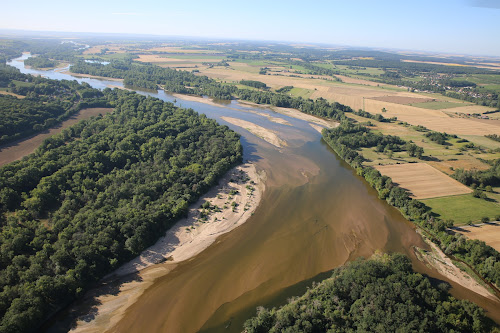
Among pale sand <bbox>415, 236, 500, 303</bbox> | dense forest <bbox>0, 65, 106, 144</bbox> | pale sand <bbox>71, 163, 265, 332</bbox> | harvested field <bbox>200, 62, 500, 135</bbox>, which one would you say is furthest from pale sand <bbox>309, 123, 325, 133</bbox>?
dense forest <bbox>0, 65, 106, 144</bbox>

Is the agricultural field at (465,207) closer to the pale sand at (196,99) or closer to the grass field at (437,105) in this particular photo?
the grass field at (437,105)

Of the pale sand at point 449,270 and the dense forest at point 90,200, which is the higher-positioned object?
the dense forest at point 90,200

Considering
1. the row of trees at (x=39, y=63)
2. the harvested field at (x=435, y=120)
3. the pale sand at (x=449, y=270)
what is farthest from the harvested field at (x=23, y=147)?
the row of trees at (x=39, y=63)

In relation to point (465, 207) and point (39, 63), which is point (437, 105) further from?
point (39, 63)

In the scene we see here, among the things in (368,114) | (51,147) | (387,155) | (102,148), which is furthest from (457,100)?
(51,147)

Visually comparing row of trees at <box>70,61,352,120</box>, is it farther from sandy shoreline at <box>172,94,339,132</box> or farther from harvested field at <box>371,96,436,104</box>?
harvested field at <box>371,96,436,104</box>

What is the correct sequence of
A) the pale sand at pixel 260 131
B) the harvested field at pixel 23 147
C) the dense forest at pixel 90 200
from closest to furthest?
the dense forest at pixel 90 200 < the harvested field at pixel 23 147 < the pale sand at pixel 260 131
